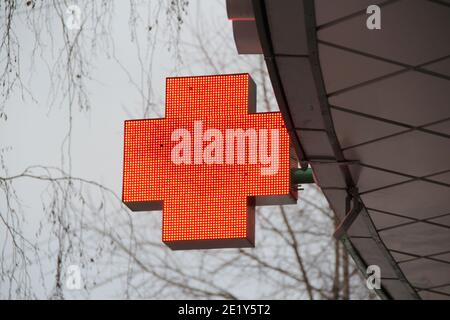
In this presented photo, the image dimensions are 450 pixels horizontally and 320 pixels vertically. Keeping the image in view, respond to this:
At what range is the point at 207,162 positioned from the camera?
39.9ft

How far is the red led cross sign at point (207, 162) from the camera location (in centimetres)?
1190

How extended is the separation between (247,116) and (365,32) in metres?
3.31

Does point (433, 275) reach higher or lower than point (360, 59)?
lower

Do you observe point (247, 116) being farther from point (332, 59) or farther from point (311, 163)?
point (332, 59)

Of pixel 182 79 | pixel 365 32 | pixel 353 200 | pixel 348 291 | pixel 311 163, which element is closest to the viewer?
pixel 365 32

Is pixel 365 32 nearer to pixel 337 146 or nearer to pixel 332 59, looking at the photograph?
pixel 332 59

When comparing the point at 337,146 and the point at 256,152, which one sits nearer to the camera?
the point at 337,146

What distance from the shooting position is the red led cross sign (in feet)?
39.0

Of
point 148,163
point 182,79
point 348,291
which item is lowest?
point 348,291

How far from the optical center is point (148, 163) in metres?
12.3

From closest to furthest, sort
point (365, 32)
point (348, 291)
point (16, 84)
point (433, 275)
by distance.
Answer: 1. point (365, 32)
2. point (16, 84)
3. point (433, 275)
4. point (348, 291)

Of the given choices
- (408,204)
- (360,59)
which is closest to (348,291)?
(408,204)

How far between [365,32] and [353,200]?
9.69 ft

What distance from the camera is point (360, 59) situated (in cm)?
939
